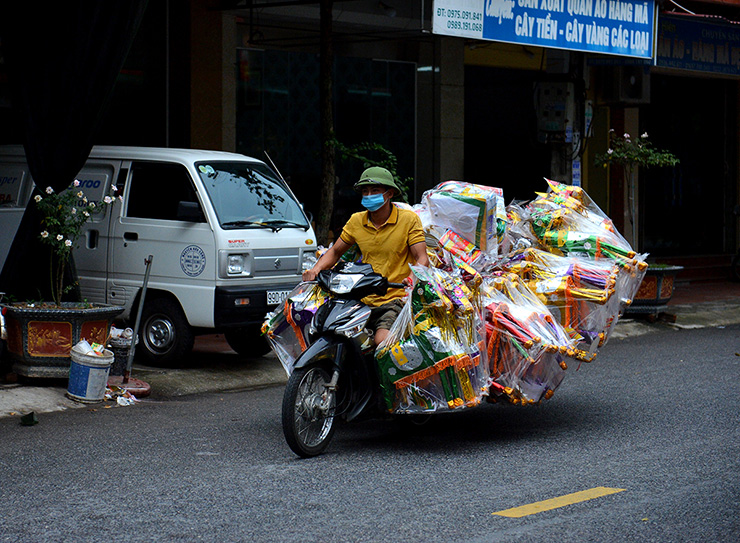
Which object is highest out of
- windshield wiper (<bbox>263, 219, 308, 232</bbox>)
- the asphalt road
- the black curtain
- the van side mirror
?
the black curtain

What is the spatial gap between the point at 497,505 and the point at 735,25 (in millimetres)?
14469

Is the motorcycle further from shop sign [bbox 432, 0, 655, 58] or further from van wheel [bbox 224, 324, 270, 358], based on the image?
shop sign [bbox 432, 0, 655, 58]

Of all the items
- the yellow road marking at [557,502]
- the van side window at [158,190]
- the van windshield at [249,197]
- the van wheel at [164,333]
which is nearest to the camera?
the yellow road marking at [557,502]

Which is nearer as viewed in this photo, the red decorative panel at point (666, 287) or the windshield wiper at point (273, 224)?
the windshield wiper at point (273, 224)

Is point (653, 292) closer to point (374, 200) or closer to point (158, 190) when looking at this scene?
point (158, 190)

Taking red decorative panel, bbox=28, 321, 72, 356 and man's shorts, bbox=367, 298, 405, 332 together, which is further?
red decorative panel, bbox=28, 321, 72, 356

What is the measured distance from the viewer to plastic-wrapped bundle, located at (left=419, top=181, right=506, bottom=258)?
24.9 ft

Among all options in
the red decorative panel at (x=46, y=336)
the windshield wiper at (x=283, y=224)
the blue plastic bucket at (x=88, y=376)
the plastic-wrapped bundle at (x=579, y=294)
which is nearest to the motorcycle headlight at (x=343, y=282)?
the plastic-wrapped bundle at (x=579, y=294)

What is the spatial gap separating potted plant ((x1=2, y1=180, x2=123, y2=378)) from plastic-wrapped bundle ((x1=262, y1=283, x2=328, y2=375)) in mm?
2239

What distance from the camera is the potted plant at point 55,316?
8.70 meters

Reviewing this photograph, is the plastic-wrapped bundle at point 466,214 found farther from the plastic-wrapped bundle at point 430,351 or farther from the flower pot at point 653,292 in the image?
the flower pot at point 653,292

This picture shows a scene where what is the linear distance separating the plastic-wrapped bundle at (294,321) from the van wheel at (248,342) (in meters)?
3.45

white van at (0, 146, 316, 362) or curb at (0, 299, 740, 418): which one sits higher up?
white van at (0, 146, 316, 362)

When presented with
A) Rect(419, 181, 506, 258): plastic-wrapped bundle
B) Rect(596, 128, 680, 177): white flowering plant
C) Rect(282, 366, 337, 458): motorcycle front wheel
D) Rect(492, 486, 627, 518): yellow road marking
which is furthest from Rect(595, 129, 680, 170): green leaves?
Rect(492, 486, 627, 518): yellow road marking
